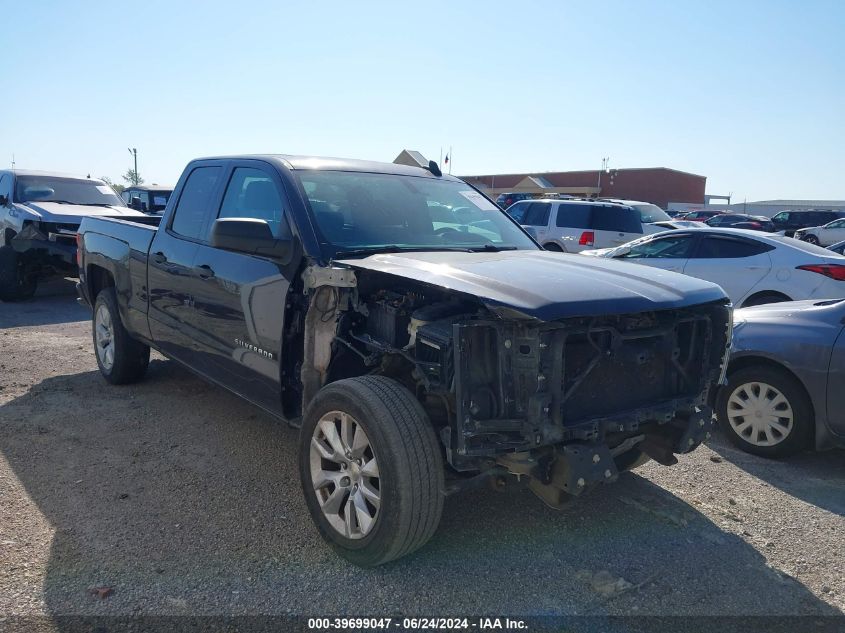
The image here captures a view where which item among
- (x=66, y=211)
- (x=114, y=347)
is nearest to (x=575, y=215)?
(x=66, y=211)

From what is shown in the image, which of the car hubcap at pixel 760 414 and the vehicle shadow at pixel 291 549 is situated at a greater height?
the car hubcap at pixel 760 414

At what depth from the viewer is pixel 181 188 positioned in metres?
4.88

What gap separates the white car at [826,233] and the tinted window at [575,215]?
1745 cm

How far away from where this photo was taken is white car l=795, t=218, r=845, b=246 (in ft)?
88.5

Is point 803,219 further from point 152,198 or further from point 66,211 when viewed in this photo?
point 66,211

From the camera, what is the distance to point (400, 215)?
13.4 ft

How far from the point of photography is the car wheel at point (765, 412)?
445cm

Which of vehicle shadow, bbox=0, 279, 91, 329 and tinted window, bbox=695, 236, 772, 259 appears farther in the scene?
vehicle shadow, bbox=0, 279, 91, 329

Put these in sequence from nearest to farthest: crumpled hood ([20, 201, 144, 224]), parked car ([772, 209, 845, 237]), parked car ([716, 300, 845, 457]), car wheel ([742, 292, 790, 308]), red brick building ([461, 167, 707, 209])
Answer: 1. parked car ([716, 300, 845, 457])
2. car wheel ([742, 292, 790, 308])
3. crumpled hood ([20, 201, 144, 224])
4. parked car ([772, 209, 845, 237])
5. red brick building ([461, 167, 707, 209])

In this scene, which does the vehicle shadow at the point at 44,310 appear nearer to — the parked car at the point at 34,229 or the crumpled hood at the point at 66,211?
the parked car at the point at 34,229

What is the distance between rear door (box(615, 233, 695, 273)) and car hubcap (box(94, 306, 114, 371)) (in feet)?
21.2

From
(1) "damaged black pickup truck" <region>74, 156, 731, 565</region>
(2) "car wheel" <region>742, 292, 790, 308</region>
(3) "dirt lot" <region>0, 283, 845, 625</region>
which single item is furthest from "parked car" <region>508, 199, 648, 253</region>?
(1) "damaged black pickup truck" <region>74, 156, 731, 565</region>

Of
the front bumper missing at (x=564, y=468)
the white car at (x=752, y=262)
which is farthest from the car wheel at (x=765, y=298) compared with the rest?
the front bumper missing at (x=564, y=468)

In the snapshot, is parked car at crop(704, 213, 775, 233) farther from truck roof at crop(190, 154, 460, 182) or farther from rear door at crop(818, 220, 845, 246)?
truck roof at crop(190, 154, 460, 182)
